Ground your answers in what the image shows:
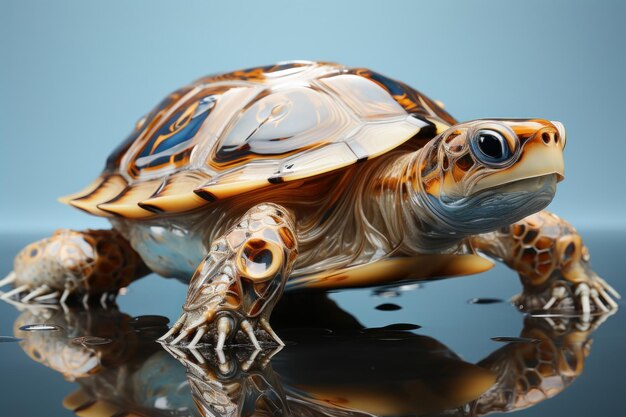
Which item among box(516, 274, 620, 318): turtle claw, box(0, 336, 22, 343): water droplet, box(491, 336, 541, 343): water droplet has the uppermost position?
box(491, 336, 541, 343): water droplet

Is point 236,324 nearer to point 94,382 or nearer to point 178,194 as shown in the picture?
point 94,382

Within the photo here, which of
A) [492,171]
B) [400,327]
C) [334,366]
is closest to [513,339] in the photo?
[400,327]

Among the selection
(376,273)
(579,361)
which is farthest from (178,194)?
(579,361)

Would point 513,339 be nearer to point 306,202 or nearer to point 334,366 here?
point 334,366

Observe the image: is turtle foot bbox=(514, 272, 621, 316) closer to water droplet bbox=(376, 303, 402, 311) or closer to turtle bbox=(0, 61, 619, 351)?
turtle bbox=(0, 61, 619, 351)

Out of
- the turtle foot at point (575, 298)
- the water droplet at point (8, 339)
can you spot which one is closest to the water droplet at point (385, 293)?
the turtle foot at point (575, 298)

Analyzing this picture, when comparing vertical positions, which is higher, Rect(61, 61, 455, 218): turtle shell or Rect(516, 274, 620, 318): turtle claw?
Rect(61, 61, 455, 218): turtle shell

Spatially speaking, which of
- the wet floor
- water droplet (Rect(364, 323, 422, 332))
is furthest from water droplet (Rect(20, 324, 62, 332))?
water droplet (Rect(364, 323, 422, 332))

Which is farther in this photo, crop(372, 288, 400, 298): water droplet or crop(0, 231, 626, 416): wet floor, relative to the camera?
crop(372, 288, 400, 298): water droplet
